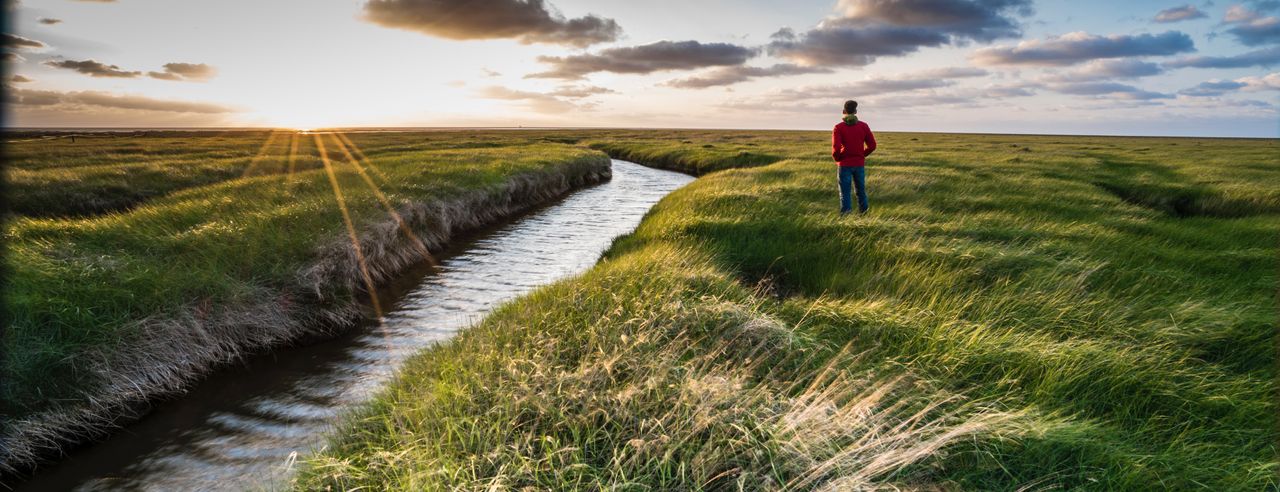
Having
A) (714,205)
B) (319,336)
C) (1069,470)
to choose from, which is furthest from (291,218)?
(1069,470)

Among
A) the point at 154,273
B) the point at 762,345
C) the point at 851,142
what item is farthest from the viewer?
the point at 851,142

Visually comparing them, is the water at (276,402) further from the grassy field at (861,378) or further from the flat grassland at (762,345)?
the grassy field at (861,378)

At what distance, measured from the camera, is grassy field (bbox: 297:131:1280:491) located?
3.82m

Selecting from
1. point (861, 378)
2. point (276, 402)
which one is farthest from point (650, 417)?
point (276, 402)

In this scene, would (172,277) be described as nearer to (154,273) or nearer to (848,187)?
(154,273)

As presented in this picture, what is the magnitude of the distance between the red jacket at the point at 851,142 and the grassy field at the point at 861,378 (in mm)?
3853

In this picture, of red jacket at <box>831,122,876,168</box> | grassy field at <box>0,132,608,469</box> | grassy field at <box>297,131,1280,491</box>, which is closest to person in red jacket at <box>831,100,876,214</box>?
red jacket at <box>831,122,876,168</box>

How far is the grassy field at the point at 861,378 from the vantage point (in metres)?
3.82

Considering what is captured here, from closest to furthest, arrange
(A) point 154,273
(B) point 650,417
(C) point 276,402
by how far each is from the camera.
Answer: (B) point 650,417 → (C) point 276,402 → (A) point 154,273

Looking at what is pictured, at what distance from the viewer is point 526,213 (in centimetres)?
2328

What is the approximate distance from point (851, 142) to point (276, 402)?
13.1 m

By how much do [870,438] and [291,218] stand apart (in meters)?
13.5

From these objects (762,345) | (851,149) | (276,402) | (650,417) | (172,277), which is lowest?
(276,402)

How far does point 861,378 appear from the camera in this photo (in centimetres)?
513
